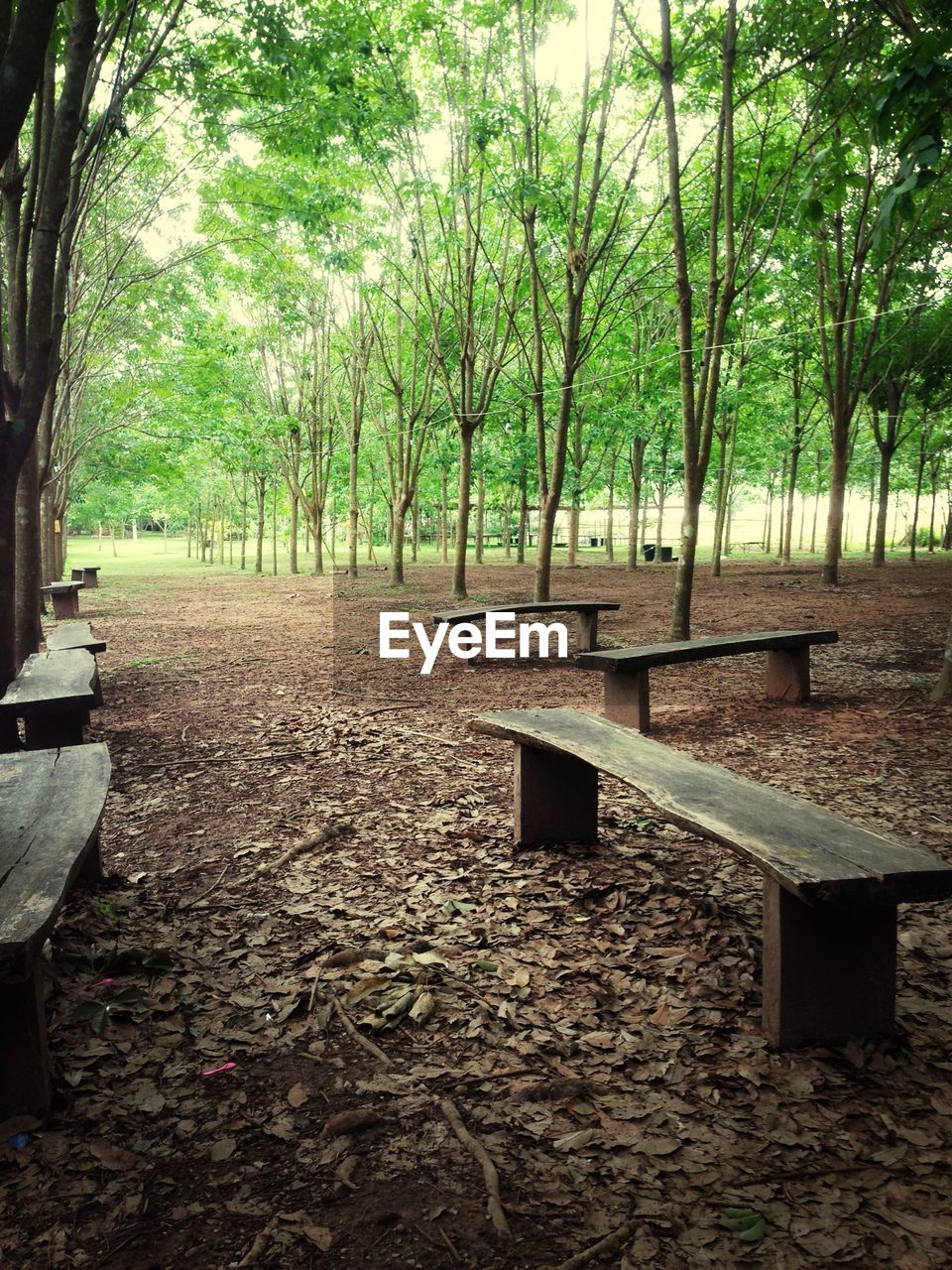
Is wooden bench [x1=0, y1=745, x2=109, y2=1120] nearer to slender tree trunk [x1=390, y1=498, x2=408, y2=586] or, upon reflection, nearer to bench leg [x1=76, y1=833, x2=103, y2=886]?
bench leg [x1=76, y1=833, x2=103, y2=886]

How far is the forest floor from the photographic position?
5.82 feet

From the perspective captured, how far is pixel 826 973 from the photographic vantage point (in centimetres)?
236

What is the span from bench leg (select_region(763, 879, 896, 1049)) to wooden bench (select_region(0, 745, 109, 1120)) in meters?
1.96

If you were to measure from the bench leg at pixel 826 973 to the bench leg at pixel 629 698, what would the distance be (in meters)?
3.45

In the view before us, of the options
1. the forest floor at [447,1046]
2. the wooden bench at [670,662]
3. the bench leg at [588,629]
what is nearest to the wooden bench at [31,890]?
the forest floor at [447,1046]

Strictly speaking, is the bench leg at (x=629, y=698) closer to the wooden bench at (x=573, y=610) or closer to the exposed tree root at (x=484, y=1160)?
the wooden bench at (x=573, y=610)

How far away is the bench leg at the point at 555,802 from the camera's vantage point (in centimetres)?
378

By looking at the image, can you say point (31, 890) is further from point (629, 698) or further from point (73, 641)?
point (73, 641)

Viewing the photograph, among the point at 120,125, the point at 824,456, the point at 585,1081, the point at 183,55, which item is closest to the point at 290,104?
the point at 183,55

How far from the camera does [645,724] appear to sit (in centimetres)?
589

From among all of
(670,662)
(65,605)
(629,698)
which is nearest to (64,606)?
(65,605)

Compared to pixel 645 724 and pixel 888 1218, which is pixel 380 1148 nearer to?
pixel 888 1218

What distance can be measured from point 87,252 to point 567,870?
40.7 ft

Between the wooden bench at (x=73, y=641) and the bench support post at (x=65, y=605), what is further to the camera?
the bench support post at (x=65, y=605)
